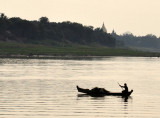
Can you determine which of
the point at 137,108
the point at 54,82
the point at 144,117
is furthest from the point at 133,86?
the point at 144,117

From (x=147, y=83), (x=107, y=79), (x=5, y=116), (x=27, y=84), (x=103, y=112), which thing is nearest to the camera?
(x=5, y=116)

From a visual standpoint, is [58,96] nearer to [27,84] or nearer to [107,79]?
[27,84]

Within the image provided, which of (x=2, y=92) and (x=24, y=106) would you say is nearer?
(x=24, y=106)

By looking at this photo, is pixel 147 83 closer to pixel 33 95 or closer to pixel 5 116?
pixel 33 95

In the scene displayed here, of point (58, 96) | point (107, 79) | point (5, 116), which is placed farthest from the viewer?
point (107, 79)

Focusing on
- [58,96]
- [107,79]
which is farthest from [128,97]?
[107,79]

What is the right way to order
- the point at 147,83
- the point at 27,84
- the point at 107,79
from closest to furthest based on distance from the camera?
the point at 27,84, the point at 147,83, the point at 107,79

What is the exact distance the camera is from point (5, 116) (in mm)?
58500

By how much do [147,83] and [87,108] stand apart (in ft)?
118

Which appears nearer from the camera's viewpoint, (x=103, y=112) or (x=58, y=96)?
(x=103, y=112)

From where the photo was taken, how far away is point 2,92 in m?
79.4

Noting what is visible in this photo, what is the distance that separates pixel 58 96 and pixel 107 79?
106 ft

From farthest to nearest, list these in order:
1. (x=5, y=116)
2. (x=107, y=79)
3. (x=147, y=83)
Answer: (x=107, y=79) < (x=147, y=83) < (x=5, y=116)

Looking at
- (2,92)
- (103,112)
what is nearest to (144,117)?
(103,112)
